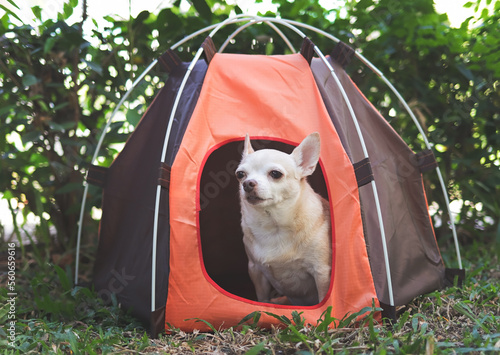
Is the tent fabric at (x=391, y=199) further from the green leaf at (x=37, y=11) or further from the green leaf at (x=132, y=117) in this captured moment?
the green leaf at (x=37, y=11)

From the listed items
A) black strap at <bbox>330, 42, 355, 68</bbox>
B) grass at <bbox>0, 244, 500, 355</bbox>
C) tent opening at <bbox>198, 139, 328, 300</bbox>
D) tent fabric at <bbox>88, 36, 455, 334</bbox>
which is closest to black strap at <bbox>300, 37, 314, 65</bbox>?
tent fabric at <bbox>88, 36, 455, 334</bbox>

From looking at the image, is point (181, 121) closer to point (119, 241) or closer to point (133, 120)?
point (133, 120)

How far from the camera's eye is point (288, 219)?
7.88 ft

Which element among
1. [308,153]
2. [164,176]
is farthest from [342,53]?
[164,176]

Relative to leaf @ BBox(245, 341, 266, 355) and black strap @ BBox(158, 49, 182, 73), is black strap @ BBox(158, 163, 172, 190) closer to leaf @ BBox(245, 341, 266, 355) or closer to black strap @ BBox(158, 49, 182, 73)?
black strap @ BBox(158, 49, 182, 73)

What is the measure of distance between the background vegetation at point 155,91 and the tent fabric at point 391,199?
1.56 feet

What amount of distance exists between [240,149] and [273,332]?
50.8 inches

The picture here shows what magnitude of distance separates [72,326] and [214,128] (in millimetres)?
1309

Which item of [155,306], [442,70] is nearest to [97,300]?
[155,306]

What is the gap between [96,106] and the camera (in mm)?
3684

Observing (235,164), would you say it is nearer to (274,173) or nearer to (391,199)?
(274,173)

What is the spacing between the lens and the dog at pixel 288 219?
232 cm

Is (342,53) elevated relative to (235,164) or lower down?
elevated

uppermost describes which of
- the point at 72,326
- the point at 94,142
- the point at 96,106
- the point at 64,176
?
the point at 96,106
